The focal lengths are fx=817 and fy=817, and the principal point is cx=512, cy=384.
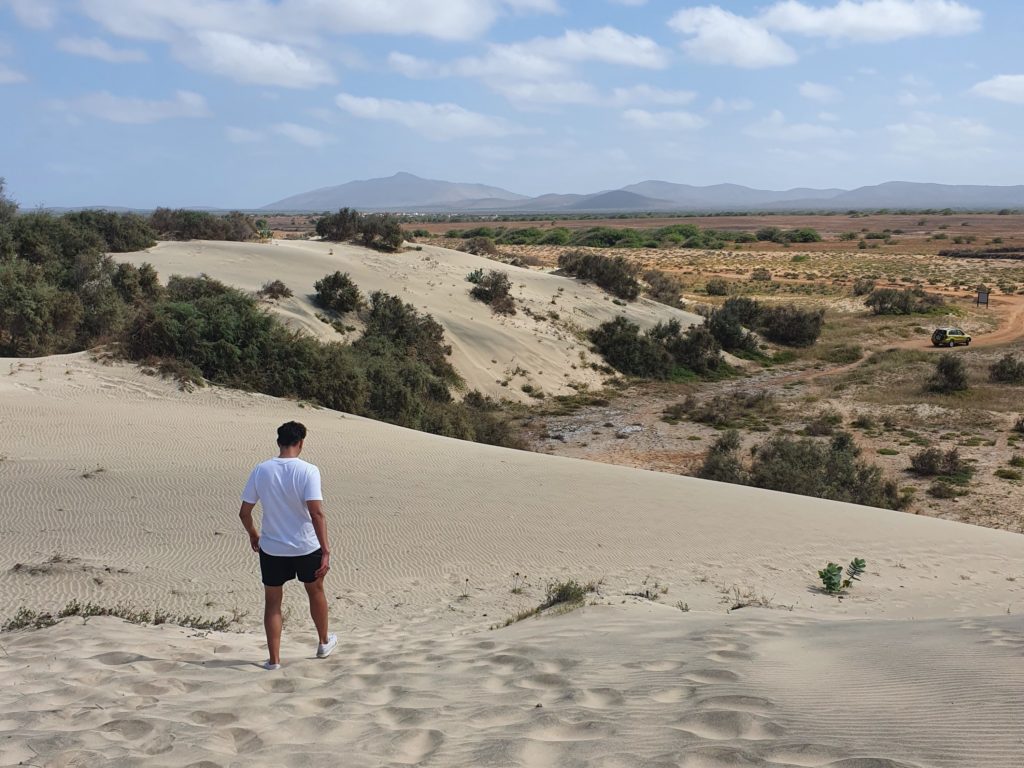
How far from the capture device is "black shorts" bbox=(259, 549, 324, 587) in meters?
5.61

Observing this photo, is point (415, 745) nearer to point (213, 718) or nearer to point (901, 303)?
point (213, 718)

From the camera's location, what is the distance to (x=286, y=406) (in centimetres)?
1587

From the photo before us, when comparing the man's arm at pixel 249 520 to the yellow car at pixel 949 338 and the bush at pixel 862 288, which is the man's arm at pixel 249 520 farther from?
the bush at pixel 862 288

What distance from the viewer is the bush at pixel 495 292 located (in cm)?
3306

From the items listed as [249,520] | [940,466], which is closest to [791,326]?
[940,466]

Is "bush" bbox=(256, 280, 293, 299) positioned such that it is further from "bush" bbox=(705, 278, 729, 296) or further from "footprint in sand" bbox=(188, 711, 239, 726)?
"bush" bbox=(705, 278, 729, 296)

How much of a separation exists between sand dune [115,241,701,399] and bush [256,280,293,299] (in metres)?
0.36

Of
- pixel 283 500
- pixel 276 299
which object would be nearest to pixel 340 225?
pixel 276 299

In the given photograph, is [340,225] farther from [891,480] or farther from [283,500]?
[283,500]

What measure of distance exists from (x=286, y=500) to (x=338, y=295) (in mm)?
22145

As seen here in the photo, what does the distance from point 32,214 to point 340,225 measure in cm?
1458

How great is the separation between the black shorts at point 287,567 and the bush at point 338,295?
22.0m

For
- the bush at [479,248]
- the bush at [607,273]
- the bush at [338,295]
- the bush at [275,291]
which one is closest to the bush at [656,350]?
the bush at [607,273]

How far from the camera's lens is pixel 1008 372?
1112 inches
